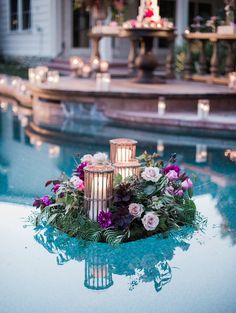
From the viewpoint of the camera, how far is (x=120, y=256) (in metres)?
3.91

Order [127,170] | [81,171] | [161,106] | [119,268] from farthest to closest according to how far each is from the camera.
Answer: [161,106] → [127,170] → [81,171] → [119,268]

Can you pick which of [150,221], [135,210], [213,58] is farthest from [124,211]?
[213,58]

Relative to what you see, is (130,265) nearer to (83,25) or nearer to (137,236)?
(137,236)

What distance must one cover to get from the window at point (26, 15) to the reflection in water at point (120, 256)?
653 inches

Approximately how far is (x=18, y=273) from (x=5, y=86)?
1191 centimetres

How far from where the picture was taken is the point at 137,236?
13.9 feet

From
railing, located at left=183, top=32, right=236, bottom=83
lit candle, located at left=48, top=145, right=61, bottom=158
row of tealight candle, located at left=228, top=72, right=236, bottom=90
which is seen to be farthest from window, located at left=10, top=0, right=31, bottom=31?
lit candle, located at left=48, top=145, right=61, bottom=158

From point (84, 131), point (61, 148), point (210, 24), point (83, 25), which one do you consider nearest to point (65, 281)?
point (61, 148)

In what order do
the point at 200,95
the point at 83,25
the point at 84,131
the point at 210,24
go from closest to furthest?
1. the point at 84,131
2. the point at 200,95
3. the point at 210,24
4. the point at 83,25

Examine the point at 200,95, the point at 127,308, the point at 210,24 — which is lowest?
the point at 127,308

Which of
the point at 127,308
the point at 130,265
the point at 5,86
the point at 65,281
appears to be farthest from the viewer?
the point at 5,86

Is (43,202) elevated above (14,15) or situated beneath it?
situated beneath

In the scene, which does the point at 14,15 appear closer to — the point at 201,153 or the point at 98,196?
the point at 201,153

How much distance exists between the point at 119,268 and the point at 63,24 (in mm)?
15844
